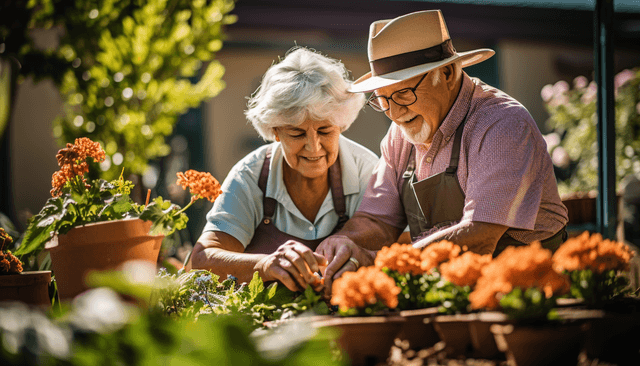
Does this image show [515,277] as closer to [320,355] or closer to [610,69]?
[320,355]

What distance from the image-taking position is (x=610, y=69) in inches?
121

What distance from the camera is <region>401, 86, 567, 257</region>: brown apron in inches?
84.1

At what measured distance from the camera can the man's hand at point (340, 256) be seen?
6.36 ft

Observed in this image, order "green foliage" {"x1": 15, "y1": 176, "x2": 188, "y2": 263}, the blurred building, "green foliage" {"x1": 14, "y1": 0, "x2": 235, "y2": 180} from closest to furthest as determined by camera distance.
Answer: "green foliage" {"x1": 15, "y1": 176, "x2": 188, "y2": 263} < "green foliage" {"x1": 14, "y1": 0, "x2": 235, "y2": 180} < the blurred building

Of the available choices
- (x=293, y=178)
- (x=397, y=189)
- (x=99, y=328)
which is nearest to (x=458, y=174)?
(x=397, y=189)

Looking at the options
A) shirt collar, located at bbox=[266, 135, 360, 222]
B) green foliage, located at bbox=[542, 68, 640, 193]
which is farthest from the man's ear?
green foliage, located at bbox=[542, 68, 640, 193]

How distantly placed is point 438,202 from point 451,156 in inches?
8.2

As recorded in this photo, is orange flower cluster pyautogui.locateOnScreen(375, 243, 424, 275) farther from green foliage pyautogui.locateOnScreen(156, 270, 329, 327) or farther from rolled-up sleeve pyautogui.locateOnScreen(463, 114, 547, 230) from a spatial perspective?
rolled-up sleeve pyautogui.locateOnScreen(463, 114, 547, 230)

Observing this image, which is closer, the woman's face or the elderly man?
the elderly man

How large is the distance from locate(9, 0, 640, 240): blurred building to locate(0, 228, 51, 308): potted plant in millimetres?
4239

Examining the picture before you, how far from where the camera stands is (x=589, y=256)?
46.7 inches

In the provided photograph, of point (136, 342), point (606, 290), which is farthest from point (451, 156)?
point (136, 342)

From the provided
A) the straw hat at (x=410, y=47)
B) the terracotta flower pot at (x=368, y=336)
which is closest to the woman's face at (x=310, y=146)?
the straw hat at (x=410, y=47)

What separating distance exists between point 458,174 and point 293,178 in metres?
0.94
